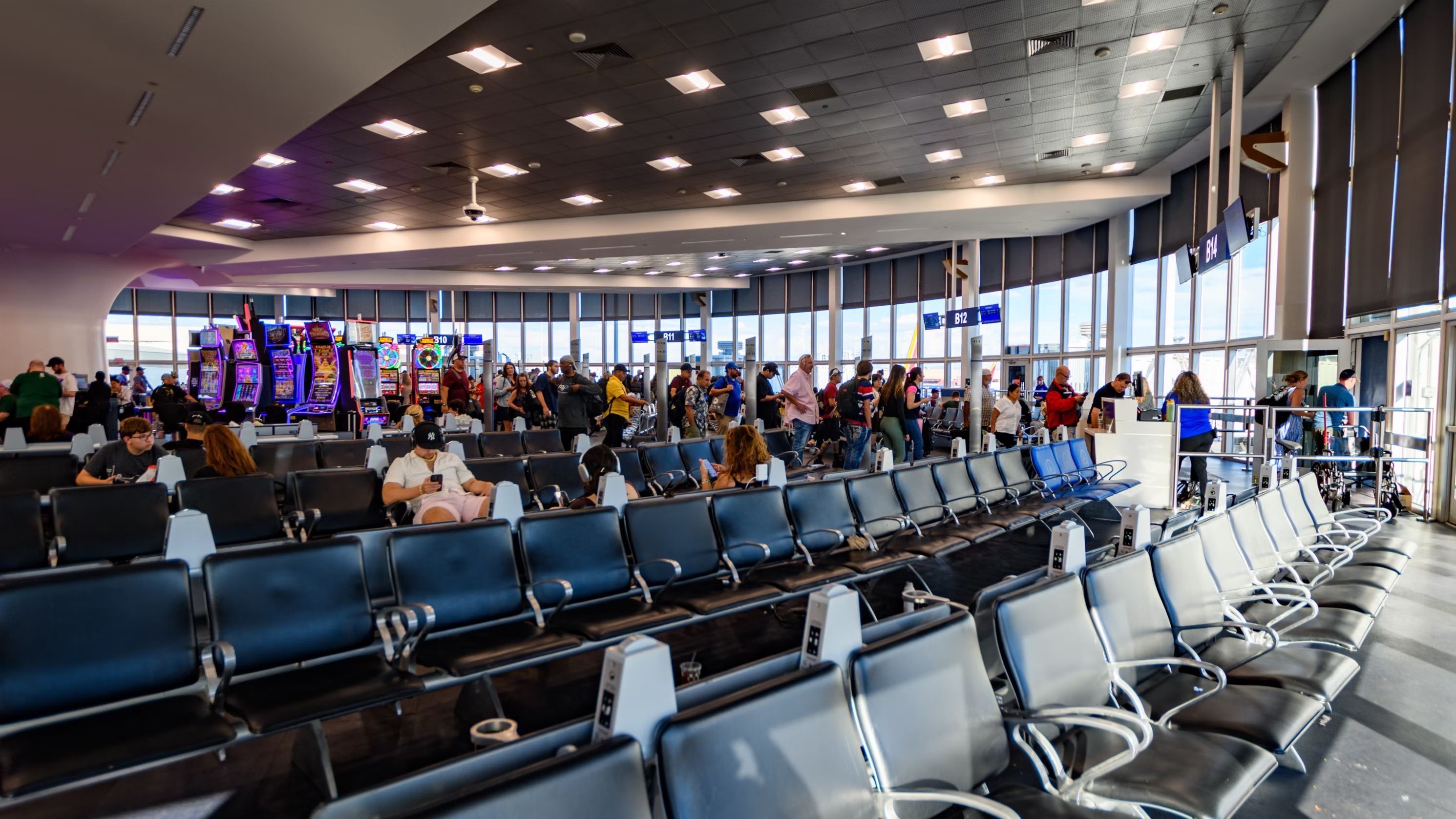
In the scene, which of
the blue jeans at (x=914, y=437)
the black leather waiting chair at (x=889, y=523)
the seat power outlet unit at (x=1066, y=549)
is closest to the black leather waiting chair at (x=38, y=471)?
the black leather waiting chair at (x=889, y=523)

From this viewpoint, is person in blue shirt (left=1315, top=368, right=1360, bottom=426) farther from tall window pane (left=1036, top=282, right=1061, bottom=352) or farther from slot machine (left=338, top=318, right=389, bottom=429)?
slot machine (left=338, top=318, right=389, bottom=429)

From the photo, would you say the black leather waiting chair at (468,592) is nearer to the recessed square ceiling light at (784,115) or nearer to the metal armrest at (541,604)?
the metal armrest at (541,604)

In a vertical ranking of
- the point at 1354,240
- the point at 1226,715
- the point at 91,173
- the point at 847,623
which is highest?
the point at 91,173

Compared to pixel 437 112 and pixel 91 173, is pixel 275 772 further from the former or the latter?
pixel 91 173

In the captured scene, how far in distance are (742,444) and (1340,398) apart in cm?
619

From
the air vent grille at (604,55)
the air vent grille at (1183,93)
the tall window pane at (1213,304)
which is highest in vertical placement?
the air vent grille at (1183,93)

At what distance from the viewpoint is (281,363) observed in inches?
432

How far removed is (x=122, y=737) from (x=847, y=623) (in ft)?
6.50

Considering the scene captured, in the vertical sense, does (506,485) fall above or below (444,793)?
above

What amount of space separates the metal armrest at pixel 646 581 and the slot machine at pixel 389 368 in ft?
41.7

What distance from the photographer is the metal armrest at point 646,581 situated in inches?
124

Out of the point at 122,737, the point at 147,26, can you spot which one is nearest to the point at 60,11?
the point at 147,26

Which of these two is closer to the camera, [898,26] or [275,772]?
[275,772]

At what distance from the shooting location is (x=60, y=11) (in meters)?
4.42
